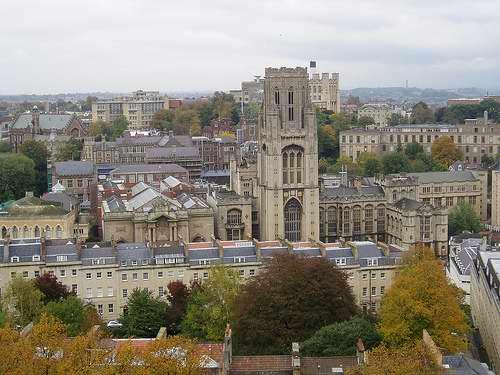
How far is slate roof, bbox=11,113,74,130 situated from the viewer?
552 feet

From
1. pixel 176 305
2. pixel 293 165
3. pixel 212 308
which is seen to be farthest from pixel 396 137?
pixel 212 308

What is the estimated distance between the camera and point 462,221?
308 ft

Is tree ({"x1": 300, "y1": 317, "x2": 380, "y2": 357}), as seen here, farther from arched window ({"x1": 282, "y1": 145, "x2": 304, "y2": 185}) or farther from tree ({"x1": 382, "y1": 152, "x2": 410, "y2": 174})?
→ tree ({"x1": 382, "y1": 152, "x2": 410, "y2": 174})

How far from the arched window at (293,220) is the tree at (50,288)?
29.0m

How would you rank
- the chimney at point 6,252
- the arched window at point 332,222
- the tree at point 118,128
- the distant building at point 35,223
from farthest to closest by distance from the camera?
the tree at point 118,128
the arched window at point 332,222
the distant building at point 35,223
the chimney at point 6,252

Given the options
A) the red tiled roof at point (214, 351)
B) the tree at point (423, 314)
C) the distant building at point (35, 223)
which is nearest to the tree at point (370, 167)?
the distant building at point (35, 223)

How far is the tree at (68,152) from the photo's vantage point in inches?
5453

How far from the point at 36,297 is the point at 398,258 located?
27463mm

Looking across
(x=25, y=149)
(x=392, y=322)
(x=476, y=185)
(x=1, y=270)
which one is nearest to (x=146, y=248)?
(x=1, y=270)

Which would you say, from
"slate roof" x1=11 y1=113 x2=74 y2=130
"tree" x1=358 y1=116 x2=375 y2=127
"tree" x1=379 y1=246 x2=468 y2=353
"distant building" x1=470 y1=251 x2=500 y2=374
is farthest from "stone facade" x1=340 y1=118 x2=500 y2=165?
"tree" x1=379 y1=246 x2=468 y2=353

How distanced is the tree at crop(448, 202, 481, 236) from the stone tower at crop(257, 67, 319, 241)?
18.6 metres

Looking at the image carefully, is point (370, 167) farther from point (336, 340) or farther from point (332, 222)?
point (336, 340)

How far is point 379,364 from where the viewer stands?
113 ft

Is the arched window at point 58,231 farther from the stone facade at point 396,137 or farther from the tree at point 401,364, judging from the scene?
the stone facade at point 396,137
